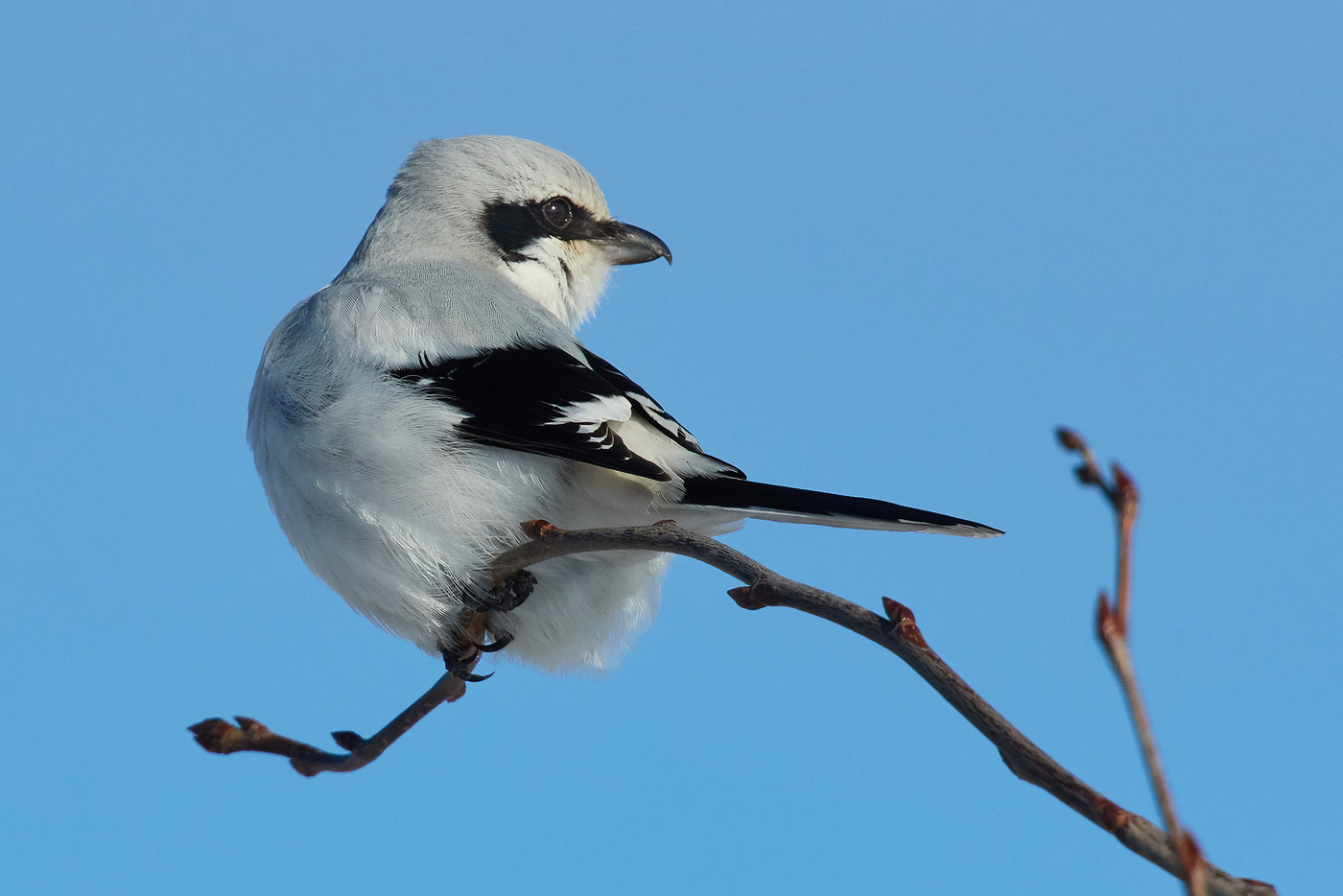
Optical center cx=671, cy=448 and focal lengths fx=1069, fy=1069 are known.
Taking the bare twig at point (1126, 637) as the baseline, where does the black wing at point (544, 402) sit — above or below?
above

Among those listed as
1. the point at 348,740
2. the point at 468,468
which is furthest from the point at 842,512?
the point at 348,740

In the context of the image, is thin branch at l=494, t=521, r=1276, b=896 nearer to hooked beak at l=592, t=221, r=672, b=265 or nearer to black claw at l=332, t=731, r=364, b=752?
black claw at l=332, t=731, r=364, b=752

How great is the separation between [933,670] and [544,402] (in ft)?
3.11

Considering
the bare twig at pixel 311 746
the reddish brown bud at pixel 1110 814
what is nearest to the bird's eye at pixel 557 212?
the bare twig at pixel 311 746

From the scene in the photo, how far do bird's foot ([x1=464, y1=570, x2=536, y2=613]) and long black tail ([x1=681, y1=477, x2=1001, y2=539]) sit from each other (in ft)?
1.47

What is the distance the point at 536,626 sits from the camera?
1983 mm

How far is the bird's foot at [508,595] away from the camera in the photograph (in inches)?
73.2

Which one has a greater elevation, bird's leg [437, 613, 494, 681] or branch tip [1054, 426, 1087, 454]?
branch tip [1054, 426, 1087, 454]

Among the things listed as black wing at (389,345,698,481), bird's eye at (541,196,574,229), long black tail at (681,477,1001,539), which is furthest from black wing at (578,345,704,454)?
bird's eye at (541,196,574,229)

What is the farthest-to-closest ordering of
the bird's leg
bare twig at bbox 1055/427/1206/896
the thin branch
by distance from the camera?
the bird's leg
the thin branch
bare twig at bbox 1055/427/1206/896

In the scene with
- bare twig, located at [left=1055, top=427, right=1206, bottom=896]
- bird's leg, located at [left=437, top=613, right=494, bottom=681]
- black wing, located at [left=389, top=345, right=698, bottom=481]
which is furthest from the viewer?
bird's leg, located at [left=437, top=613, right=494, bottom=681]

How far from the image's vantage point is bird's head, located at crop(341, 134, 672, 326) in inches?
101

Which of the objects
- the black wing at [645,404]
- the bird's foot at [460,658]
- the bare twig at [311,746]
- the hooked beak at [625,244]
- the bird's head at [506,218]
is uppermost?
the hooked beak at [625,244]

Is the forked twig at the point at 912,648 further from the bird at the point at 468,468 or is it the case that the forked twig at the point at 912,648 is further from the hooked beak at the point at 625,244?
the hooked beak at the point at 625,244
